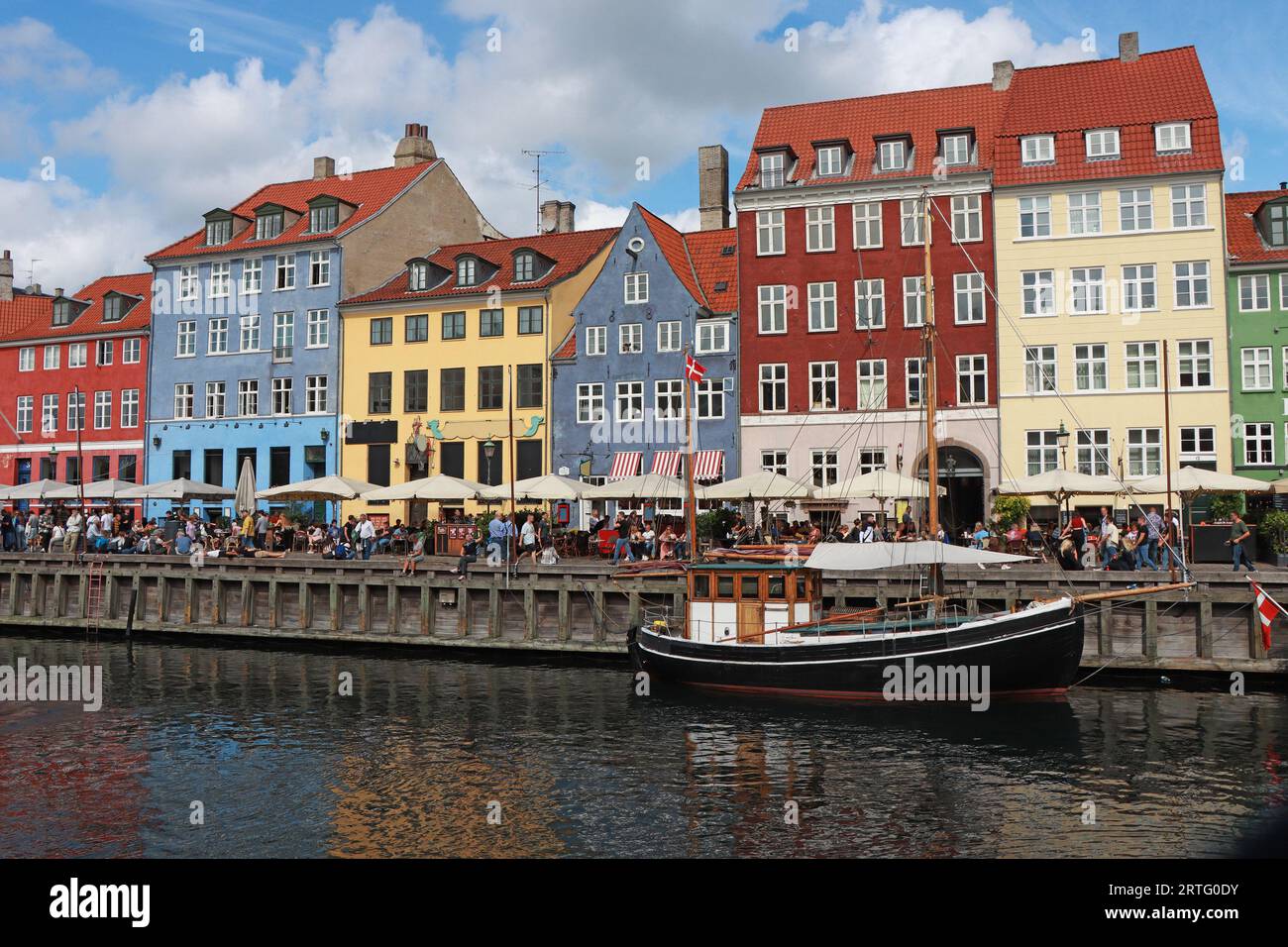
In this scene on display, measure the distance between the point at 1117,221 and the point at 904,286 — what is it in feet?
26.6

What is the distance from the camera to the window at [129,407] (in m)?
59.6

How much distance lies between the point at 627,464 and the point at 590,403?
11.6ft

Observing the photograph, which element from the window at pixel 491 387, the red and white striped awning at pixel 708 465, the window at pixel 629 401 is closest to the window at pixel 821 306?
the red and white striped awning at pixel 708 465

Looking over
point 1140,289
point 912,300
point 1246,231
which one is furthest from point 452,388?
point 1246,231

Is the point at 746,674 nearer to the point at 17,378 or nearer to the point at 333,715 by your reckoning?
the point at 333,715

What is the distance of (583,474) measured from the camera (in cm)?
4825

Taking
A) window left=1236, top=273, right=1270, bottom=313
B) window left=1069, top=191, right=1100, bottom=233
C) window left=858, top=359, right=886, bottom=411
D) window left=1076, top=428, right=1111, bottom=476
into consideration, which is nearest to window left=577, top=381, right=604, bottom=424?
window left=858, top=359, right=886, bottom=411

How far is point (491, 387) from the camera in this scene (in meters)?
50.8

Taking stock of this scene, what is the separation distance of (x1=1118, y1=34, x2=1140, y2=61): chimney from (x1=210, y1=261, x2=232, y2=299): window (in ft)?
143

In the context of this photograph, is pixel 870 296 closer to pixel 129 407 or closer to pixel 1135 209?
pixel 1135 209

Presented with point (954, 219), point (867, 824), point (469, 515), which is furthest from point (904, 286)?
point (867, 824)

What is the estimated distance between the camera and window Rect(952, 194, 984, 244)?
4381 centimetres

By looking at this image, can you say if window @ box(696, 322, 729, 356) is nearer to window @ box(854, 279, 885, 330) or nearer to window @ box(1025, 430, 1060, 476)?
window @ box(854, 279, 885, 330)
